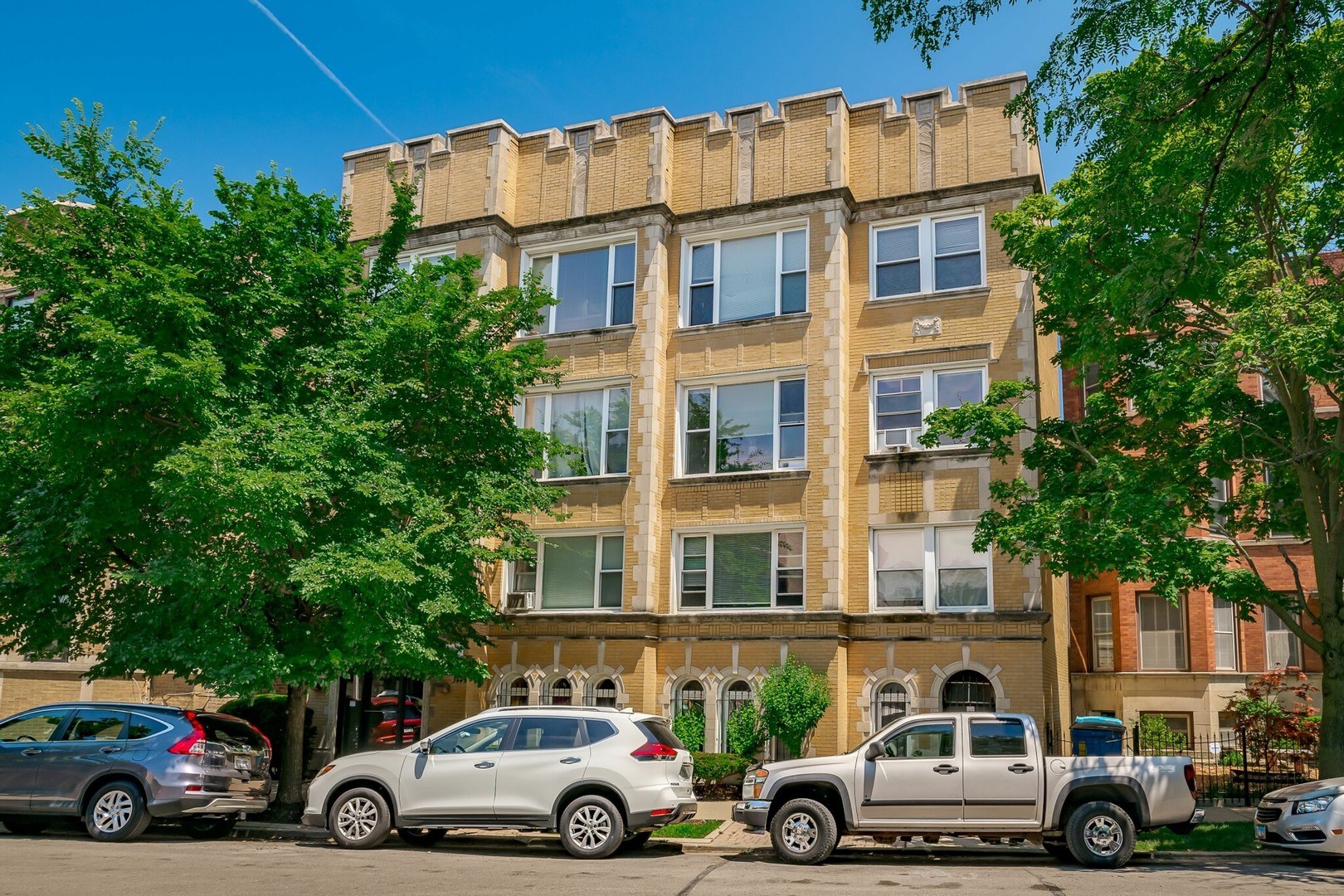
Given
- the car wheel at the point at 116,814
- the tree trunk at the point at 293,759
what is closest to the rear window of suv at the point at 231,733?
the tree trunk at the point at 293,759

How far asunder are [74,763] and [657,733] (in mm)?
7668

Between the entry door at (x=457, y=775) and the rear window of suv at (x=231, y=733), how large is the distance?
325cm

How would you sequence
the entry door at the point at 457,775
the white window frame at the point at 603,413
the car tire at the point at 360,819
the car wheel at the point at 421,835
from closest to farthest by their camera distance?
1. the entry door at the point at 457,775
2. the car tire at the point at 360,819
3. the car wheel at the point at 421,835
4. the white window frame at the point at 603,413

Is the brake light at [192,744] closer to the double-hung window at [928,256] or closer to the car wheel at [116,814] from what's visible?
the car wheel at [116,814]

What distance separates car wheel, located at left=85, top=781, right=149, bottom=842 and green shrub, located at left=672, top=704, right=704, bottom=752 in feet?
31.4

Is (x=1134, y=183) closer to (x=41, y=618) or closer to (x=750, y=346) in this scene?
(x=750, y=346)

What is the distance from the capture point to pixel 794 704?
1988cm

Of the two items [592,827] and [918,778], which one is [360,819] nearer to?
[592,827]

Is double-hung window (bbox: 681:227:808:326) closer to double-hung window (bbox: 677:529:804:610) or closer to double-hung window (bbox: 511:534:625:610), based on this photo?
double-hung window (bbox: 677:529:804:610)

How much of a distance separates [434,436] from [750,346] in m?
7.22

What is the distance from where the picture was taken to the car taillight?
44.3ft

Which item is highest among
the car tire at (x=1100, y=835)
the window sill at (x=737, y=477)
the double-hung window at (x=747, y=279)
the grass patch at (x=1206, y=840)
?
the double-hung window at (x=747, y=279)

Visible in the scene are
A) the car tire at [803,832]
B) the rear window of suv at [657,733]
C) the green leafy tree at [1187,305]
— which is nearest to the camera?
the green leafy tree at [1187,305]

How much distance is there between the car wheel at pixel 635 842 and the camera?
14164 millimetres
